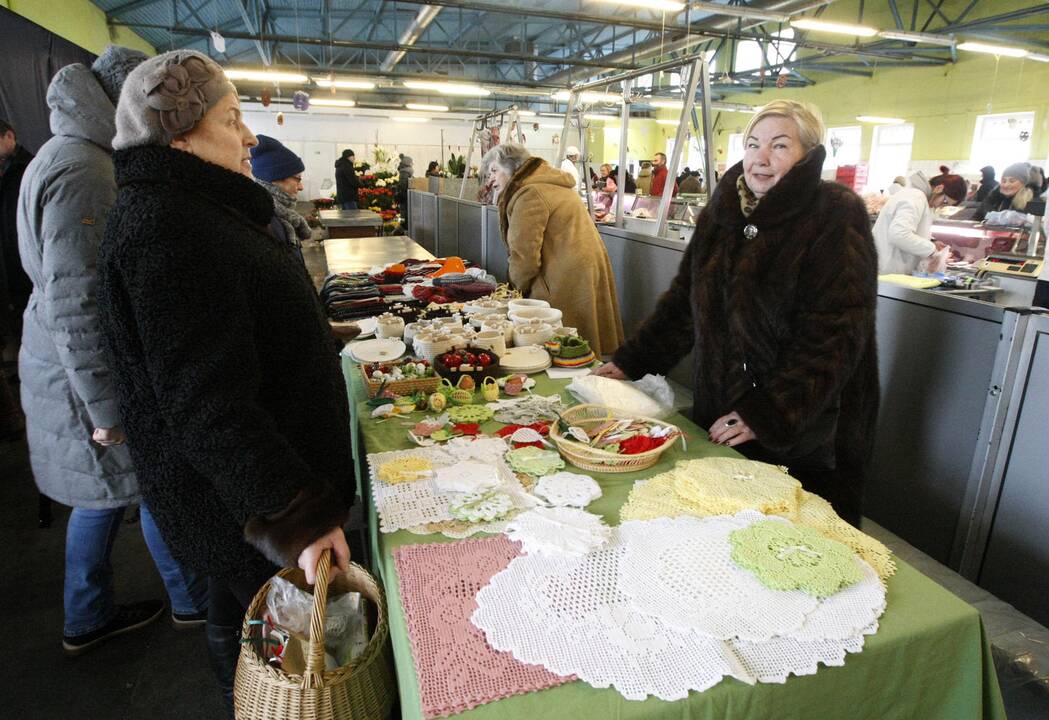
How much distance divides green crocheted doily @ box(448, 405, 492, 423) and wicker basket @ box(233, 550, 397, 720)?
64cm

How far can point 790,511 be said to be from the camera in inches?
48.0

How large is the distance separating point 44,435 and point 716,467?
1.87 metres

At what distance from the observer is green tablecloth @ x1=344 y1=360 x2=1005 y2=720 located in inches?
31.9

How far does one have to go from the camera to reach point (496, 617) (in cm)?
94

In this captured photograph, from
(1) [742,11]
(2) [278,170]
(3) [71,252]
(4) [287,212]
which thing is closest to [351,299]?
(4) [287,212]

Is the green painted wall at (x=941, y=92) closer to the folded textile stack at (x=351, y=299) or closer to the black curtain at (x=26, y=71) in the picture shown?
the folded textile stack at (x=351, y=299)

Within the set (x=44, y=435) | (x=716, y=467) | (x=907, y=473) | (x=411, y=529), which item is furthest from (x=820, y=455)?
(x=44, y=435)

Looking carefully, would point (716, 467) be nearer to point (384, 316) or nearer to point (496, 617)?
point (496, 617)

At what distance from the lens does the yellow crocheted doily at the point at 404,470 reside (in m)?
1.40

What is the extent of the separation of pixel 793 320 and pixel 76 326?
1.82 meters

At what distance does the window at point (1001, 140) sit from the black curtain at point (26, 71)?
12370 millimetres

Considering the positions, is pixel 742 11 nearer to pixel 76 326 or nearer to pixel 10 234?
pixel 10 234

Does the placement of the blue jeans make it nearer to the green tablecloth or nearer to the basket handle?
the basket handle

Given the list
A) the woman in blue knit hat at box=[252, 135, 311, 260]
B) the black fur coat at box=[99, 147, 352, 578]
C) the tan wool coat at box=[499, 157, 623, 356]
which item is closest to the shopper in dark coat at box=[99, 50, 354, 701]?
the black fur coat at box=[99, 147, 352, 578]
